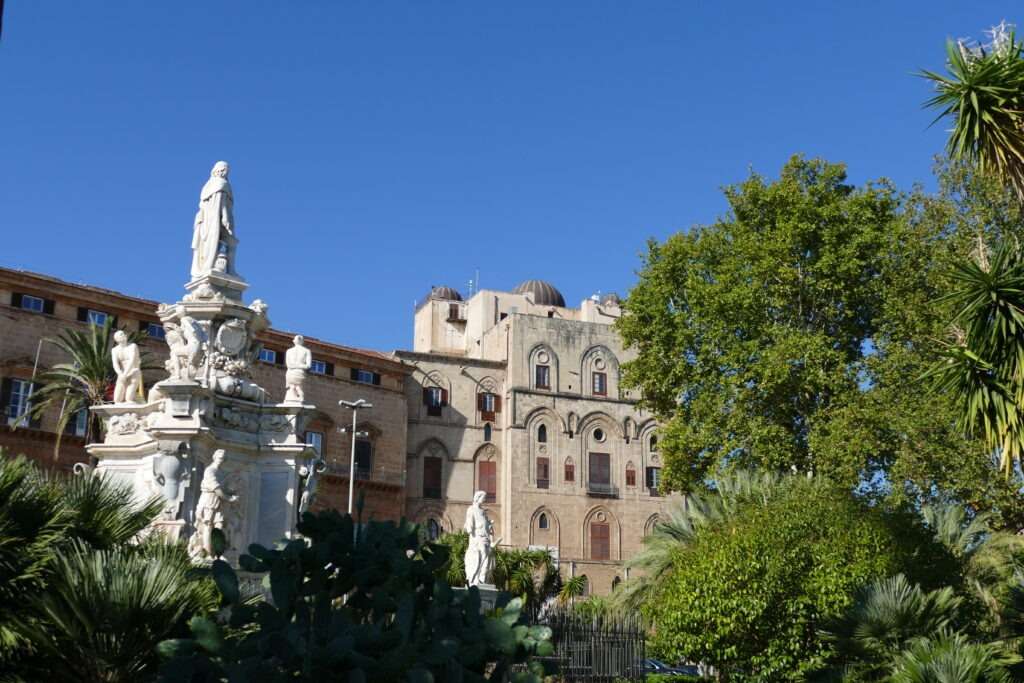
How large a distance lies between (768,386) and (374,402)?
2545 cm

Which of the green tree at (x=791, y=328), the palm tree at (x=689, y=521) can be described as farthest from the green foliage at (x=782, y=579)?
the green tree at (x=791, y=328)

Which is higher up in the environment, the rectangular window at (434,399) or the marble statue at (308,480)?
the rectangular window at (434,399)

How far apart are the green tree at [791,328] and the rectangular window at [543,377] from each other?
20.8 meters

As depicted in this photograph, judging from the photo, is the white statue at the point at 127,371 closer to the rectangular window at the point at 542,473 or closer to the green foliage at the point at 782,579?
the green foliage at the point at 782,579

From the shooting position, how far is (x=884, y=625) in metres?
15.0

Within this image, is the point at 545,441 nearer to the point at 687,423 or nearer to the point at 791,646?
the point at 687,423

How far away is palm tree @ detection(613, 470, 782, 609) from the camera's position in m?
24.5

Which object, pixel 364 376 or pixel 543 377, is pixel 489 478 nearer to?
pixel 543 377

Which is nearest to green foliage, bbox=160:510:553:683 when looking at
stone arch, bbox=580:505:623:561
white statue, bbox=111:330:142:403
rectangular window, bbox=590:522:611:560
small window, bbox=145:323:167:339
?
white statue, bbox=111:330:142:403

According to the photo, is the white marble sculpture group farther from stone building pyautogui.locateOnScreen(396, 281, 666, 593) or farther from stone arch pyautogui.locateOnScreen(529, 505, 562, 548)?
stone arch pyautogui.locateOnScreen(529, 505, 562, 548)

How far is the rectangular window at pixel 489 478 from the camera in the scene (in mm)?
53156

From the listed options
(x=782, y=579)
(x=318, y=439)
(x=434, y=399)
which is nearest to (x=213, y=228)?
(x=782, y=579)

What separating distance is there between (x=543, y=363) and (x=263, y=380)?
13.9 meters

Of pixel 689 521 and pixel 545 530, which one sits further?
pixel 545 530
